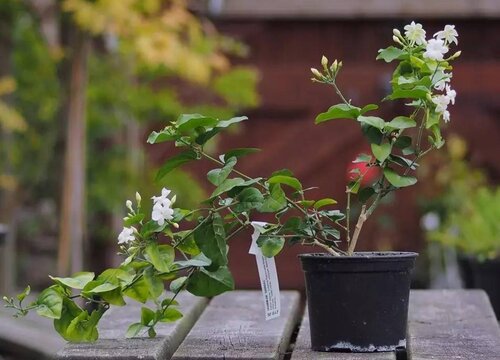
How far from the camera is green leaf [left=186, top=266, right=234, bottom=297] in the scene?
1.89 m

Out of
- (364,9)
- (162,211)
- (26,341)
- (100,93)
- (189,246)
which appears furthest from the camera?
(364,9)

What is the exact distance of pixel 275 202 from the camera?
182 cm

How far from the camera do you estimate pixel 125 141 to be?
725cm

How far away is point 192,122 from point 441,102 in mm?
415

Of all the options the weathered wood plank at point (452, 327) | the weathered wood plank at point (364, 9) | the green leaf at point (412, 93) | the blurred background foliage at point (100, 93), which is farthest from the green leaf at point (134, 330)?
the weathered wood plank at point (364, 9)

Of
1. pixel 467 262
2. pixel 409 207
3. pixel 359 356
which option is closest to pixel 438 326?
pixel 359 356

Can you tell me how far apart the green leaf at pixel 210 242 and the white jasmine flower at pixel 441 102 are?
421 mm

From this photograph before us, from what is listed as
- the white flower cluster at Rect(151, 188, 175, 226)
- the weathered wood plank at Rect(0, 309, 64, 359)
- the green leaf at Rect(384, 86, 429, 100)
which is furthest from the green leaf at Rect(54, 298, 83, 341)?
the weathered wood plank at Rect(0, 309, 64, 359)

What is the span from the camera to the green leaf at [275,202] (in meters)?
1.81

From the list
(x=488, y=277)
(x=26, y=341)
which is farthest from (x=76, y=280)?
(x=488, y=277)

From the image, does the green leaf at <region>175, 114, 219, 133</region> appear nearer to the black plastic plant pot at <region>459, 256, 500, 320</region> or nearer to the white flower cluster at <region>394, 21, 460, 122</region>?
the white flower cluster at <region>394, 21, 460, 122</region>

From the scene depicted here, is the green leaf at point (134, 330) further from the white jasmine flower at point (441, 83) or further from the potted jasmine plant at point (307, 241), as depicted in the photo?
the white jasmine flower at point (441, 83)

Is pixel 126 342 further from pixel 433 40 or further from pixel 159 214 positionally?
pixel 433 40

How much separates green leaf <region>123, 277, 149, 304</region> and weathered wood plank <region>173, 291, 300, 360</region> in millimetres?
109
